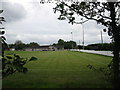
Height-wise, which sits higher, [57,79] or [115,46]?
[115,46]

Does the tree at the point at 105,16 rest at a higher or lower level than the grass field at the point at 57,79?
higher

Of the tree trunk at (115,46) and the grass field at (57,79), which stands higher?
the tree trunk at (115,46)

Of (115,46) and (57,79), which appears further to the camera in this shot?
(57,79)

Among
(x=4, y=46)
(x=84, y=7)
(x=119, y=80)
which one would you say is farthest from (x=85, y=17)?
(x=4, y=46)

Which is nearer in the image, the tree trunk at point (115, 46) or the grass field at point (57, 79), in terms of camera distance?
the tree trunk at point (115, 46)

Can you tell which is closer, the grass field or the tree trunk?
the tree trunk

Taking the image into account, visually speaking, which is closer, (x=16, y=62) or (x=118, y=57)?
(x=16, y=62)

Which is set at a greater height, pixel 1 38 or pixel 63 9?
pixel 63 9

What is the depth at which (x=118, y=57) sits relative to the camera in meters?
4.31

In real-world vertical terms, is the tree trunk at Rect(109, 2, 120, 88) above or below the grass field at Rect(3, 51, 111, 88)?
above

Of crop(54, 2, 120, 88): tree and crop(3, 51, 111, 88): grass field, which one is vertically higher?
crop(54, 2, 120, 88): tree

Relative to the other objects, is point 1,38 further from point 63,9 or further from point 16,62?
point 63,9

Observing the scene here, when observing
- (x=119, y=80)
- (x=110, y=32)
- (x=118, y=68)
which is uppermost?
(x=110, y=32)

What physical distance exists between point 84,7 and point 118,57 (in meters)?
1.88
